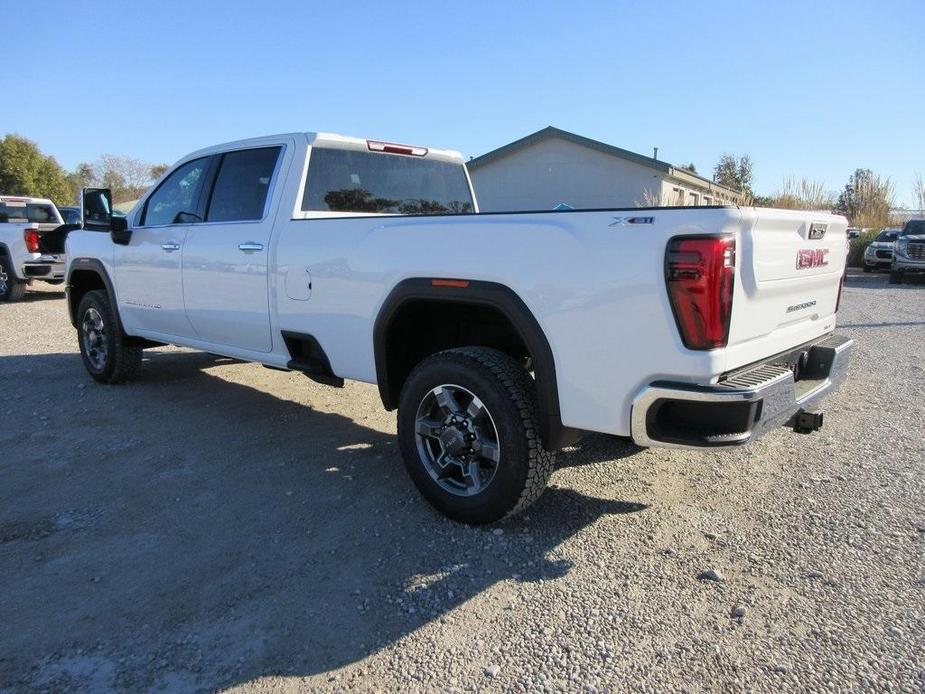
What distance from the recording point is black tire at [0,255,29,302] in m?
12.6

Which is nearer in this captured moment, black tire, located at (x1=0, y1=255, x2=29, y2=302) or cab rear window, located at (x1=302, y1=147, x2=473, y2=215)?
cab rear window, located at (x1=302, y1=147, x2=473, y2=215)

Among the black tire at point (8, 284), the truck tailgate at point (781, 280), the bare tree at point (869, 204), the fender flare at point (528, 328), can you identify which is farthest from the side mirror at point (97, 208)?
the bare tree at point (869, 204)

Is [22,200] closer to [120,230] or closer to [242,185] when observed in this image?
[120,230]

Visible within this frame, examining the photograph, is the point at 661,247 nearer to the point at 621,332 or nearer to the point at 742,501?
the point at 621,332

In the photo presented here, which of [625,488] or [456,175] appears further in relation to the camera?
[456,175]

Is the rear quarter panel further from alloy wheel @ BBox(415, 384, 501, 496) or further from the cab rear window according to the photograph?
the cab rear window

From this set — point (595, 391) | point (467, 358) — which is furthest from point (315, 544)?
point (595, 391)

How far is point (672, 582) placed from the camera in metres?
2.97

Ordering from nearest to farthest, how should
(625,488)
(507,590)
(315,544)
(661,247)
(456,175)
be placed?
(661,247) → (507,590) → (315,544) → (625,488) → (456,175)

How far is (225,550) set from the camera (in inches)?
129

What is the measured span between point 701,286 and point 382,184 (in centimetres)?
303

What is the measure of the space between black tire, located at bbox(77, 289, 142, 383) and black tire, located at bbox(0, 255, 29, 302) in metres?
7.67

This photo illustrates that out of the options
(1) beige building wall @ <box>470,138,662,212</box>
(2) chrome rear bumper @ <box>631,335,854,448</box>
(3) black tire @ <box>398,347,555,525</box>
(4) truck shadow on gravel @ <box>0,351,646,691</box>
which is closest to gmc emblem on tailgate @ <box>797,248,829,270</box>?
(2) chrome rear bumper @ <box>631,335,854,448</box>

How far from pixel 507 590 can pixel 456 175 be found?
371 centimetres
